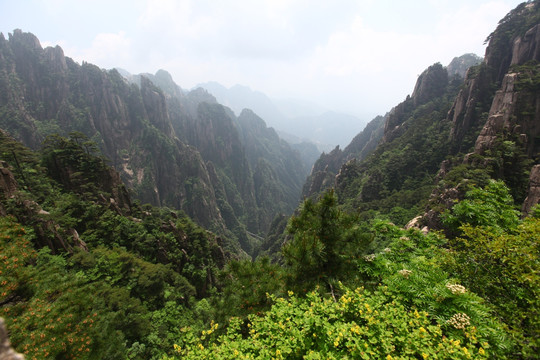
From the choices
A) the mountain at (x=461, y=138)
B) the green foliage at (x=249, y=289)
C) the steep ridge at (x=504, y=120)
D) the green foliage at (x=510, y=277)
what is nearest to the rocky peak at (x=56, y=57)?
the mountain at (x=461, y=138)

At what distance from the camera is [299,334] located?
3920 mm

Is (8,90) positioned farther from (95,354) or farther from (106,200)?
(95,354)

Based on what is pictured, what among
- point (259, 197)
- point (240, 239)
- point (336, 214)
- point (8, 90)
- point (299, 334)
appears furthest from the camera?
point (259, 197)

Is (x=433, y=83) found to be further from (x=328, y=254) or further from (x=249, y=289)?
(x=249, y=289)

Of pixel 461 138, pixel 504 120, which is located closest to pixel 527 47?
pixel 461 138

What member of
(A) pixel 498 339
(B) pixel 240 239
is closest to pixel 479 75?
(A) pixel 498 339

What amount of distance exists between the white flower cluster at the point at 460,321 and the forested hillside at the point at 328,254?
0.06 ft

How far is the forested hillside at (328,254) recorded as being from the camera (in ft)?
13.3

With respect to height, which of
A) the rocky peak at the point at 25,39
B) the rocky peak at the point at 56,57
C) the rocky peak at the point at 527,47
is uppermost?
the rocky peak at the point at 25,39

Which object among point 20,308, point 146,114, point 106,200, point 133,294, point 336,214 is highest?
point 146,114

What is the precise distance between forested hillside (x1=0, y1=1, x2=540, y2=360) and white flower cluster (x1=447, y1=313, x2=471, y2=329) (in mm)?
18

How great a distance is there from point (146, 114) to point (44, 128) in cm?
3744

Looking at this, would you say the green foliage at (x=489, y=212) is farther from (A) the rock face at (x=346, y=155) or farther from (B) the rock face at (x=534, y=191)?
(A) the rock face at (x=346, y=155)

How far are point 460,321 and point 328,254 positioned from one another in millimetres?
3818
